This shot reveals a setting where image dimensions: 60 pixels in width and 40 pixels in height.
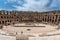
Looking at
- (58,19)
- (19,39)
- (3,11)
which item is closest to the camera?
(19,39)

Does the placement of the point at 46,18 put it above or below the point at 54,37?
below

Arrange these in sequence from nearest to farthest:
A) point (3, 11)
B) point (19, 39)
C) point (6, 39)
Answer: point (19, 39)
point (6, 39)
point (3, 11)

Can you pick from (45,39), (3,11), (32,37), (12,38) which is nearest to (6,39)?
(12,38)

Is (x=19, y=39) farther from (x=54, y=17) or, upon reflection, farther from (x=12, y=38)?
(x=54, y=17)

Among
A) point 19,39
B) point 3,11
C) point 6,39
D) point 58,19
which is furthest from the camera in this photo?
point 3,11

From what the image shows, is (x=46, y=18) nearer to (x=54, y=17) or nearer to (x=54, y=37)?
(x=54, y=17)

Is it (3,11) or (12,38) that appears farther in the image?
(3,11)

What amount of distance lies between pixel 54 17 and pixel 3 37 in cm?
2421

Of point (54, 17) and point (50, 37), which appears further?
point (54, 17)

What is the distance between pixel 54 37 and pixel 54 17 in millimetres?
23323

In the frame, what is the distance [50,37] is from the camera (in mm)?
13484

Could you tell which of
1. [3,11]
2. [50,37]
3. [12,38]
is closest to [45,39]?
[50,37]

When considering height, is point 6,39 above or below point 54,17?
above

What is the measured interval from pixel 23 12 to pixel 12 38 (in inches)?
1259
